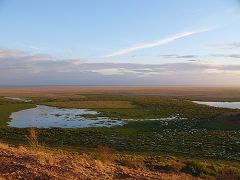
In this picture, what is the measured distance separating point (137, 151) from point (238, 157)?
8.36 m

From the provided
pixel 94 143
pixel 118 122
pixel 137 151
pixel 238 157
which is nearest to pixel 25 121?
pixel 118 122

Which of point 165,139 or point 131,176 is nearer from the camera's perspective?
point 131,176

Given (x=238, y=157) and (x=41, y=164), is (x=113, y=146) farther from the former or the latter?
(x=41, y=164)

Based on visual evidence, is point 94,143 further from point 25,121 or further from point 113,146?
point 25,121

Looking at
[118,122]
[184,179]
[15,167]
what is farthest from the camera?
[118,122]

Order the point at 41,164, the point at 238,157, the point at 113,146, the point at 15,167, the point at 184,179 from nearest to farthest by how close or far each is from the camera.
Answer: the point at 15,167
the point at 41,164
the point at 184,179
the point at 238,157
the point at 113,146

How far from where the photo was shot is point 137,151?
2908 cm

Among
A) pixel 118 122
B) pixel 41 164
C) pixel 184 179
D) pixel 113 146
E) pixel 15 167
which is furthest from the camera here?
pixel 118 122

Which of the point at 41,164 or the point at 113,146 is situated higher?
the point at 41,164

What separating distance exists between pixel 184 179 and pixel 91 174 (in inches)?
210

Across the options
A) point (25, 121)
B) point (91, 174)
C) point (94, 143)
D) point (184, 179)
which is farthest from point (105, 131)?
point (91, 174)

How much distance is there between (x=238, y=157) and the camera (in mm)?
27469

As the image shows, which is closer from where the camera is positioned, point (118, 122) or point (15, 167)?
point (15, 167)

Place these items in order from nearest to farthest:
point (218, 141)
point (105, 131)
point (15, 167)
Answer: point (15, 167) → point (218, 141) → point (105, 131)
